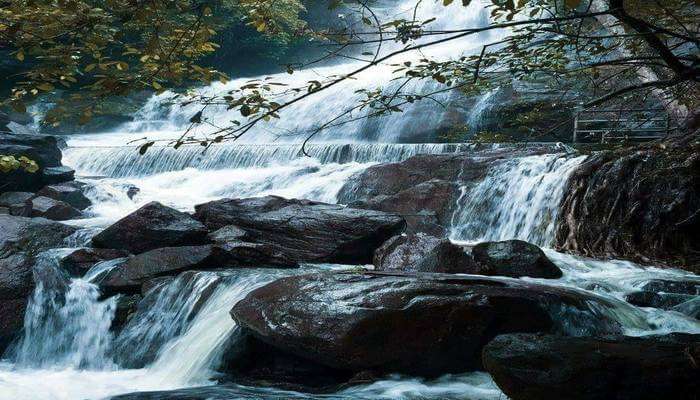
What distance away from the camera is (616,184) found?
28.0ft

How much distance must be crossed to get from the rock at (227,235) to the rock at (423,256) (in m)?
1.94

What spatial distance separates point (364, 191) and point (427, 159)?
1336 millimetres

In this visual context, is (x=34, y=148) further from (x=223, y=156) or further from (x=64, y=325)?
(x=64, y=325)

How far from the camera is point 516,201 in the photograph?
1008 cm

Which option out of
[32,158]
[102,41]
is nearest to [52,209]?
[32,158]

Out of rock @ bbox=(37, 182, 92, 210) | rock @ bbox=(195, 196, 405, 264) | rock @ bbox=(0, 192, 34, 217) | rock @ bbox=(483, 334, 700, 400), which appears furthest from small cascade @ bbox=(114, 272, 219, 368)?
rock @ bbox=(37, 182, 92, 210)

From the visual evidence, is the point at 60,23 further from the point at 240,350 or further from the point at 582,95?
the point at 582,95

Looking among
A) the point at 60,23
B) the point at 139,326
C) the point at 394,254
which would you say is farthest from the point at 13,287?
the point at 60,23

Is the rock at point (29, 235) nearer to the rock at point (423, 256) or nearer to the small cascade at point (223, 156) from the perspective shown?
the rock at point (423, 256)

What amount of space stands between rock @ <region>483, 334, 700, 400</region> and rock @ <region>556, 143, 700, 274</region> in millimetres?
4105

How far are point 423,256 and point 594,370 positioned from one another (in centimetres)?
402

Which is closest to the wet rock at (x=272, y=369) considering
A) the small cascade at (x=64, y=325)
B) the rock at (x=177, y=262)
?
the small cascade at (x=64, y=325)

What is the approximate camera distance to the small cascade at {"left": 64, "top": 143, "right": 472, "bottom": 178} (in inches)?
579

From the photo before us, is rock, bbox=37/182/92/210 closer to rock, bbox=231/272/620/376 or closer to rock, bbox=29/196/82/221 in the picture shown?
rock, bbox=29/196/82/221
